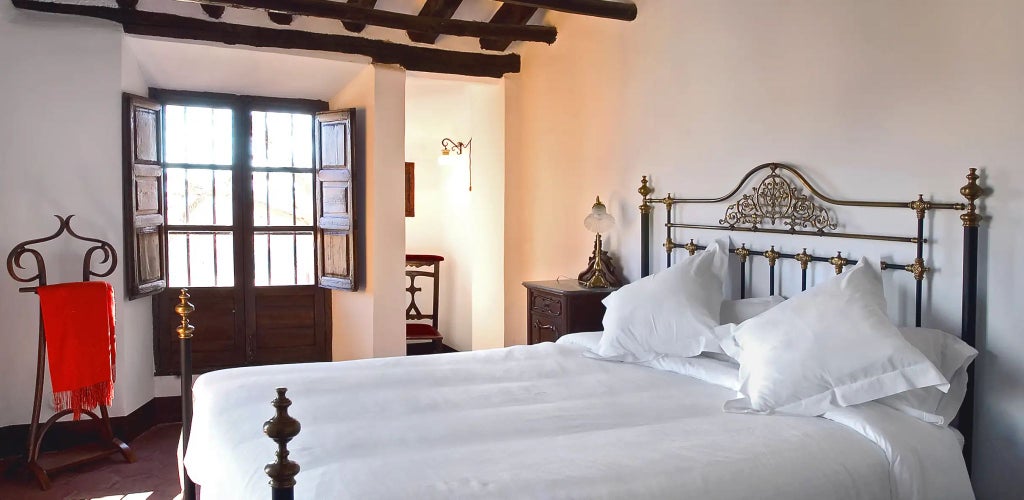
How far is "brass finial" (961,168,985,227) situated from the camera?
246cm

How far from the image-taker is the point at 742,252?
11.3 feet

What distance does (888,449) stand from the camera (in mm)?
2100

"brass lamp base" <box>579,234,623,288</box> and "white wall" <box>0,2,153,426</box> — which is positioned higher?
"white wall" <box>0,2,153,426</box>

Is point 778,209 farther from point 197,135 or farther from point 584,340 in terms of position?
point 197,135

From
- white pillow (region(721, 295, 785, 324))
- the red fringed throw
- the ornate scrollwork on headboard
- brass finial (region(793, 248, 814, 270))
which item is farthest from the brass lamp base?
the red fringed throw

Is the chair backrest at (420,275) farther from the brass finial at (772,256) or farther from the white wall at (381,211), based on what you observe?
the brass finial at (772,256)

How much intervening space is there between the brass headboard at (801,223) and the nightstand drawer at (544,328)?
0.54 meters

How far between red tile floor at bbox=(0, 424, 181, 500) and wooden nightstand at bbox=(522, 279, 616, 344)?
2009 millimetres

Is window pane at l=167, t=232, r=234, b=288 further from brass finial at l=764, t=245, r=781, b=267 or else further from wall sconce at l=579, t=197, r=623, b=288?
brass finial at l=764, t=245, r=781, b=267

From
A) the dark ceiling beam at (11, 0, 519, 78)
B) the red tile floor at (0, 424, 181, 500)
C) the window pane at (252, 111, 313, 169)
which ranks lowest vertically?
the red tile floor at (0, 424, 181, 500)

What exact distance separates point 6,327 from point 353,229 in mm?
2010

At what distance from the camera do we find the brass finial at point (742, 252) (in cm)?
343

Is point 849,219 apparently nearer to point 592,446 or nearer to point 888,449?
point 888,449

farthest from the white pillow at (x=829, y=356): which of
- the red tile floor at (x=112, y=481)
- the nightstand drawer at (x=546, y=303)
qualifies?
the red tile floor at (x=112, y=481)
